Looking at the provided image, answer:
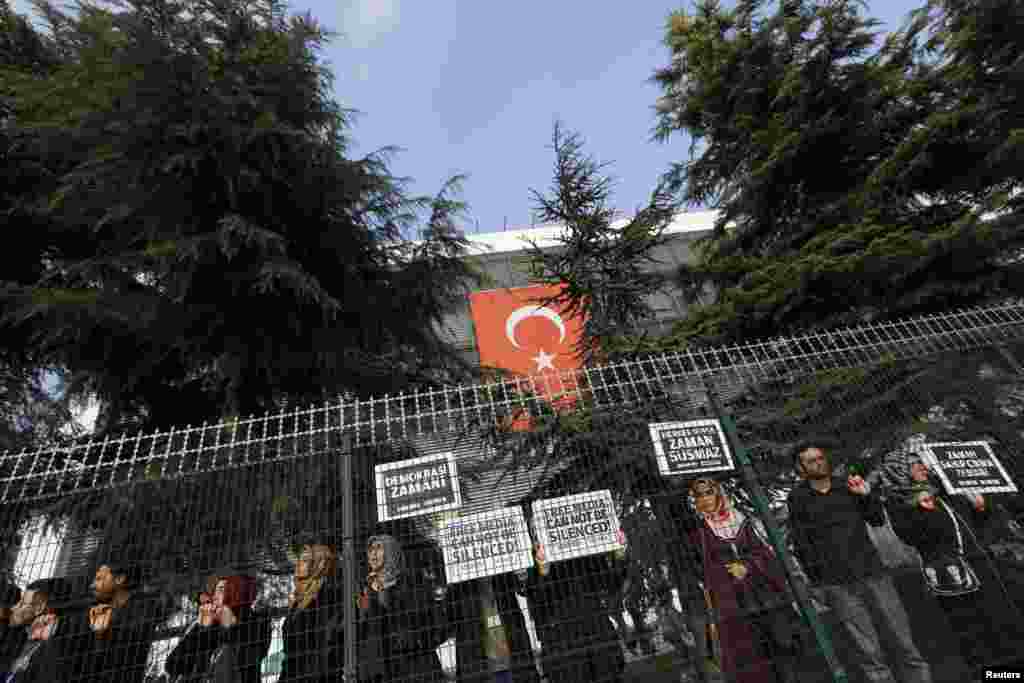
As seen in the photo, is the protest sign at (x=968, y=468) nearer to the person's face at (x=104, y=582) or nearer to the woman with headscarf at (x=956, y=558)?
the woman with headscarf at (x=956, y=558)

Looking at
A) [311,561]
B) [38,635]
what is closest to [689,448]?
[311,561]

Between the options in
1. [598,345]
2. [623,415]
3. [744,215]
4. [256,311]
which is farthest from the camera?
[744,215]

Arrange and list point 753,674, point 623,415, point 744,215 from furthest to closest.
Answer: point 744,215
point 623,415
point 753,674

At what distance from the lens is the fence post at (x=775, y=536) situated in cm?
339

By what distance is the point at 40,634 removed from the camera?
12.1 feet

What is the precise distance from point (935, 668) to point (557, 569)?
278 cm

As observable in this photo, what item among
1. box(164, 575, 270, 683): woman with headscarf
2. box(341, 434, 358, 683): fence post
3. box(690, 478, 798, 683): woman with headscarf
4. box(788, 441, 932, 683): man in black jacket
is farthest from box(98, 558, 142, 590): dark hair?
box(788, 441, 932, 683): man in black jacket

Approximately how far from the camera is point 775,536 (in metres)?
3.76

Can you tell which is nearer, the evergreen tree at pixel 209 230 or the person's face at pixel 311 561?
the person's face at pixel 311 561

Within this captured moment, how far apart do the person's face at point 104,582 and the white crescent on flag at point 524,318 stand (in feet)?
49.9

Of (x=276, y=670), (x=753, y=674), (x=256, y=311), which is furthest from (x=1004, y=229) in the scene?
(x=256, y=311)

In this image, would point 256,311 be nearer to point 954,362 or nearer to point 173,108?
point 173,108

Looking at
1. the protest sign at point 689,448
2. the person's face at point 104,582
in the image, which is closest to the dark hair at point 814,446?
the protest sign at point 689,448

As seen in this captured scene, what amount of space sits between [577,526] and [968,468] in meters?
3.34
